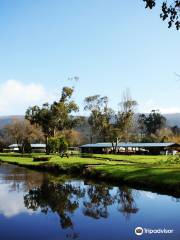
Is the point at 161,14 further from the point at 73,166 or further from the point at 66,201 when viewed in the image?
the point at 73,166

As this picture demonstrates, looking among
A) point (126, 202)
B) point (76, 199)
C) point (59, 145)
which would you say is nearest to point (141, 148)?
point (59, 145)

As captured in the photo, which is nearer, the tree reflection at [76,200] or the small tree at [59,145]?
the tree reflection at [76,200]

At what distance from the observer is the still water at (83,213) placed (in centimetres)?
2166

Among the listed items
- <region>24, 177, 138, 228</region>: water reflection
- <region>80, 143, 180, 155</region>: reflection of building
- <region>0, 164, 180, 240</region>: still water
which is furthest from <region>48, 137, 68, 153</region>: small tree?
<region>0, 164, 180, 240</region>: still water

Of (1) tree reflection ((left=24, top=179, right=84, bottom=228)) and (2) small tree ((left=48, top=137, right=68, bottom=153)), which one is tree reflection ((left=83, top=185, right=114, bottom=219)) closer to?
(1) tree reflection ((left=24, top=179, right=84, bottom=228))

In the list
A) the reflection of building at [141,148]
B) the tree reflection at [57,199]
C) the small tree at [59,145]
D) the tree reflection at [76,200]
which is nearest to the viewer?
the tree reflection at [76,200]

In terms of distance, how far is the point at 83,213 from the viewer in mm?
27812

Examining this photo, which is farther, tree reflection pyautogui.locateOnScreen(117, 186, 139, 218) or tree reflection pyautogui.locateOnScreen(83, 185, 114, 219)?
tree reflection pyautogui.locateOnScreen(117, 186, 139, 218)

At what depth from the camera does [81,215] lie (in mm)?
27031

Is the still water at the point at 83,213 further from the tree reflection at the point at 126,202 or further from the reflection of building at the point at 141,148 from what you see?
the reflection of building at the point at 141,148

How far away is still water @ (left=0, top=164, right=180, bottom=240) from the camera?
21.7 m

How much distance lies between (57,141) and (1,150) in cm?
7262

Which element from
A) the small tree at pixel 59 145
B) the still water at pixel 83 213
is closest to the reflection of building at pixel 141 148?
the small tree at pixel 59 145

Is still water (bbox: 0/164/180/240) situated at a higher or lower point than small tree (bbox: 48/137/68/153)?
lower
